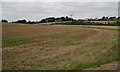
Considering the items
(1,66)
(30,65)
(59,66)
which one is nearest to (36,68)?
(30,65)

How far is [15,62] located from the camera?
956cm

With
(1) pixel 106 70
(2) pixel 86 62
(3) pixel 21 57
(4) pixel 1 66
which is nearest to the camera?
(1) pixel 106 70

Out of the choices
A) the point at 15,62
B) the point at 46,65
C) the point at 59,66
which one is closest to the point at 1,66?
the point at 15,62

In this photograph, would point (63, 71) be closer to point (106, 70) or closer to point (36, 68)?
point (36, 68)

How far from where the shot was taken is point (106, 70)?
318 inches

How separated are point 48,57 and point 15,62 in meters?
2.59

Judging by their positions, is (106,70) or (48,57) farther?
(48,57)

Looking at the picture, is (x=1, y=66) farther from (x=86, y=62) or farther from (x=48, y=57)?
(x=86, y=62)

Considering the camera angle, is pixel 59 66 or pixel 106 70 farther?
pixel 59 66

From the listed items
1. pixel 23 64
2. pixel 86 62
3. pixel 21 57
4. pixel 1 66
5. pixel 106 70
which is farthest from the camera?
pixel 21 57

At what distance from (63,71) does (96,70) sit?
192 cm

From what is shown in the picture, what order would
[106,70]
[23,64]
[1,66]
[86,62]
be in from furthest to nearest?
[86,62] < [23,64] < [1,66] < [106,70]

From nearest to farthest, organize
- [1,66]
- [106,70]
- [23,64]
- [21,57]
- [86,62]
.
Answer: [106,70] < [1,66] < [23,64] < [86,62] < [21,57]

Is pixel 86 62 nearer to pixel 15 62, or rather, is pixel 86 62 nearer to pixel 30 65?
pixel 30 65
